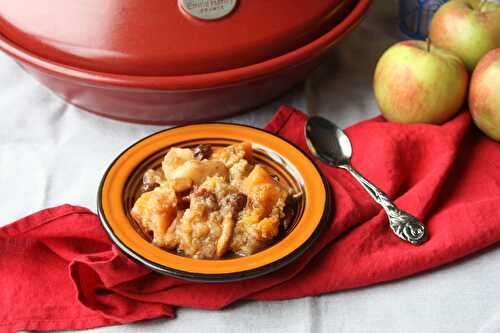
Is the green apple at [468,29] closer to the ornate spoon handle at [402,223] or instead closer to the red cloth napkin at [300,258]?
the red cloth napkin at [300,258]

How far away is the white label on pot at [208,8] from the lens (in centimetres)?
102

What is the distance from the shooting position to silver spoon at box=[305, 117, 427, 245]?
913mm

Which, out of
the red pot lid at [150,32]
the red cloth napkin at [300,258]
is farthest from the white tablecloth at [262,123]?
the red pot lid at [150,32]

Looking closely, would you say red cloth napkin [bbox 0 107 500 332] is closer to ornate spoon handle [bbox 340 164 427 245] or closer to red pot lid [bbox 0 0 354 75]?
ornate spoon handle [bbox 340 164 427 245]

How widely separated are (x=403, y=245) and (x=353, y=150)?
0.23 m

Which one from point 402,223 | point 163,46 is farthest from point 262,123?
point 402,223

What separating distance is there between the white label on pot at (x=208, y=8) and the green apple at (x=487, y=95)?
0.44 meters

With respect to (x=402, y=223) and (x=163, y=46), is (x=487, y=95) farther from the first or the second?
(x=163, y=46)

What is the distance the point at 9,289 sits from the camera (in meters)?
0.86

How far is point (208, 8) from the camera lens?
103 centimetres

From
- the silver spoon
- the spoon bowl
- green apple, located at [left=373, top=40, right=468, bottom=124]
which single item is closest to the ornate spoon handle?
the silver spoon

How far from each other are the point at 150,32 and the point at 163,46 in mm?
30

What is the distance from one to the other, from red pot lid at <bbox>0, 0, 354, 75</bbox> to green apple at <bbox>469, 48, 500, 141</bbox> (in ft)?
1.13

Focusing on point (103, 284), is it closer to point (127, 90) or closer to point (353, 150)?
point (127, 90)
